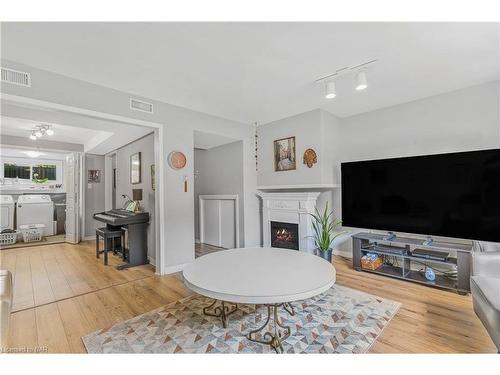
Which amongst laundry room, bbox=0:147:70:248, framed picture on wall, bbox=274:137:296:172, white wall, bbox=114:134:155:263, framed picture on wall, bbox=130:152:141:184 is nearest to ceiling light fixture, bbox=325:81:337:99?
framed picture on wall, bbox=274:137:296:172

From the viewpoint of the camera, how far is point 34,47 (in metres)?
1.96

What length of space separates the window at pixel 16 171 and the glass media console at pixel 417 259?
796 cm

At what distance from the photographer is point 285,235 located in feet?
13.0

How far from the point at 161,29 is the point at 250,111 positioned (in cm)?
202

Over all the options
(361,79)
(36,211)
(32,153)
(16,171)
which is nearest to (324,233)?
(361,79)

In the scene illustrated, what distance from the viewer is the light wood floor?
1.67 meters

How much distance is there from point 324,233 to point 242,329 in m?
2.03

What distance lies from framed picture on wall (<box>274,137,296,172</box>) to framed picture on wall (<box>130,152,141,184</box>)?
7.92 ft

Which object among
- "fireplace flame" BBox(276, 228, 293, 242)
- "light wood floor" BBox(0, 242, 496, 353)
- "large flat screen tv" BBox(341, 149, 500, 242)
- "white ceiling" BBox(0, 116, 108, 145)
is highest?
"white ceiling" BBox(0, 116, 108, 145)

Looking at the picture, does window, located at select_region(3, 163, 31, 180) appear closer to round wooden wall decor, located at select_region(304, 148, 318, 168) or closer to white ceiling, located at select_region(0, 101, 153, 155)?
white ceiling, located at select_region(0, 101, 153, 155)

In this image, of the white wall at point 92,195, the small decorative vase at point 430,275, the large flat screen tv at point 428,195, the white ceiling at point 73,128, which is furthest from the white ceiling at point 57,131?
A: the small decorative vase at point 430,275

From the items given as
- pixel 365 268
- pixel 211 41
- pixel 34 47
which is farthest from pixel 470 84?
pixel 34 47
